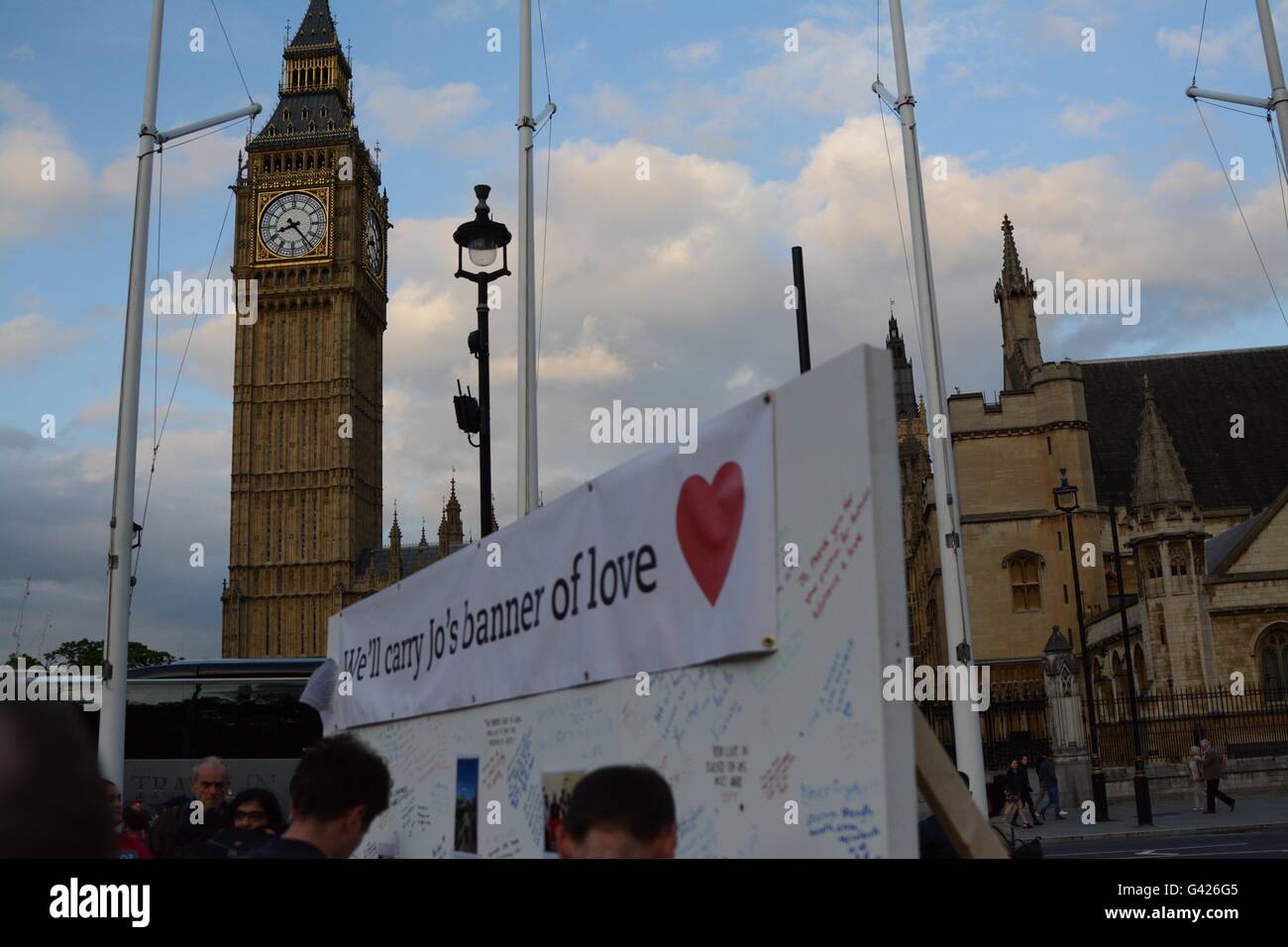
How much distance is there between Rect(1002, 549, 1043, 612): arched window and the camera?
4047 cm

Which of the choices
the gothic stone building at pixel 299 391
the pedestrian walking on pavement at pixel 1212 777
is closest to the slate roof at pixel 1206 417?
the pedestrian walking on pavement at pixel 1212 777

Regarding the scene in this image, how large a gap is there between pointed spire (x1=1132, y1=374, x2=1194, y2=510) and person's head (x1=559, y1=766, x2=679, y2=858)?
32354 millimetres

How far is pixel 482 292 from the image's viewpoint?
34.7 ft

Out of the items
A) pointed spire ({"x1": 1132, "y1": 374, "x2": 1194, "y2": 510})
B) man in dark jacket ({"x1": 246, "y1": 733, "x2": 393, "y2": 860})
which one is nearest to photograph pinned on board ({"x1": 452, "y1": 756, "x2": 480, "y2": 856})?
man in dark jacket ({"x1": 246, "y1": 733, "x2": 393, "y2": 860})

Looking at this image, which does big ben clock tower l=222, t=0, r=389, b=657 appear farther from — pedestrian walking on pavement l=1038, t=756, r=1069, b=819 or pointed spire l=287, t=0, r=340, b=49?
pedestrian walking on pavement l=1038, t=756, r=1069, b=819

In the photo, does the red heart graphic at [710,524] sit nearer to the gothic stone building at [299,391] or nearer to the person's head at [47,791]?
the person's head at [47,791]

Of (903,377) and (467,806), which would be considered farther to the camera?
(903,377)

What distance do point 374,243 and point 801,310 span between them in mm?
95219

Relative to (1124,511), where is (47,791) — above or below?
below

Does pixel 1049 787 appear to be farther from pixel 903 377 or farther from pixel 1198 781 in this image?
pixel 903 377

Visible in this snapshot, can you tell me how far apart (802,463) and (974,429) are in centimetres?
4098

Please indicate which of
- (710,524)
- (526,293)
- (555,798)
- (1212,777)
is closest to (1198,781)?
(1212,777)

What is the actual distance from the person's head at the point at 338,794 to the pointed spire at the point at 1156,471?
32.1m
